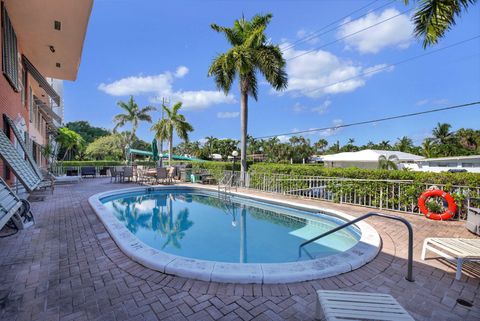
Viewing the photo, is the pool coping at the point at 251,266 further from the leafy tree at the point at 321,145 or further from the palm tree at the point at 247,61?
the leafy tree at the point at 321,145

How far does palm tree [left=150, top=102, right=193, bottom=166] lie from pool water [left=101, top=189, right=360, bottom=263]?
40.9 ft

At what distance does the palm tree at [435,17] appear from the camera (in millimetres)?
4520

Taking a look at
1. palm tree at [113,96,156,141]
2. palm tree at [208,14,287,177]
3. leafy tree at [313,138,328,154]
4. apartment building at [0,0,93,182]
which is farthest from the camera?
leafy tree at [313,138,328,154]

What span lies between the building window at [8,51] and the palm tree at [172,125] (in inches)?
572

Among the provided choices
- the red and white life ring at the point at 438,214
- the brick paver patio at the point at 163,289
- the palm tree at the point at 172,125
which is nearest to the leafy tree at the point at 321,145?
the palm tree at the point at 172,125

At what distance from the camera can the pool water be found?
→ 4.99 meters

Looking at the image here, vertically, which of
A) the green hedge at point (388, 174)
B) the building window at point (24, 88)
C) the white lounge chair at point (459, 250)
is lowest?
the white lounge chair at point (459, 250)

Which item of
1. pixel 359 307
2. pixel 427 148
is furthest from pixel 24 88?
pixel 427 148

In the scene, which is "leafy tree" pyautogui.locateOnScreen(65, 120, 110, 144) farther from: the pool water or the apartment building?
the pool water

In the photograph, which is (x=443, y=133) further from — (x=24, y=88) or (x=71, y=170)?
(x=24, y=88)

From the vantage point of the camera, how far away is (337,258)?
340 cm

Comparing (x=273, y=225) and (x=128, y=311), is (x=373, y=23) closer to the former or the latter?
(x=273, y=225)

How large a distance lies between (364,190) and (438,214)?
1.99 meters

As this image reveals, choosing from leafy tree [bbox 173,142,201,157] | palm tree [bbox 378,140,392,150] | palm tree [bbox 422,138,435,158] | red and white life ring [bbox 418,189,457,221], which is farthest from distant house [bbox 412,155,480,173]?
leafy tree [bbox 173,142,201,157]
